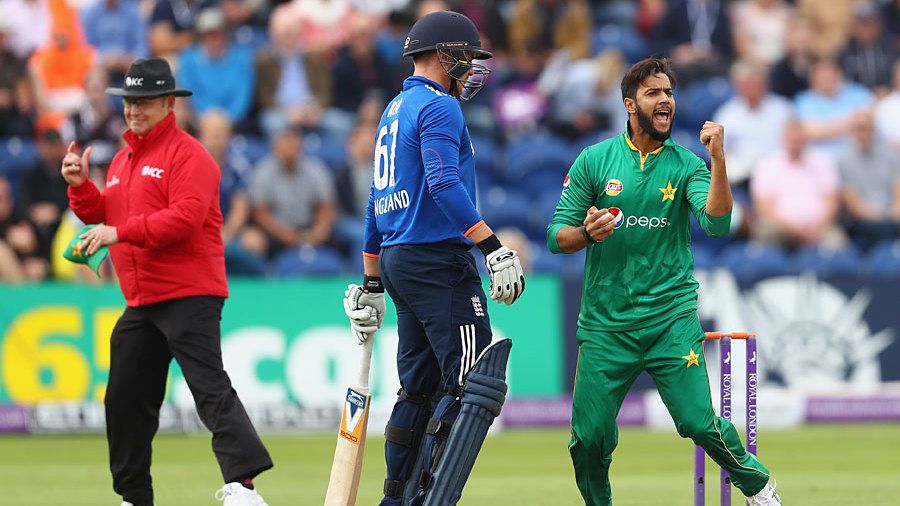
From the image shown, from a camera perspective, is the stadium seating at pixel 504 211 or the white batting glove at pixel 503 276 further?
→ the stadium seating at pixel 504 211

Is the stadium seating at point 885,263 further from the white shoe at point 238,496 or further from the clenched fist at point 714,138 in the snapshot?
the white shoe at point 238,496

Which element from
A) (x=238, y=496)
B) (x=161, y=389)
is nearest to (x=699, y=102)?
(x=161, y=389)

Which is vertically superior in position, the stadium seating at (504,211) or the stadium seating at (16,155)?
the stadium seating at (16,155)

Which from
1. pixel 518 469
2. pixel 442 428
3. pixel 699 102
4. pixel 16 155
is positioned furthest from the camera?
pixel 699 102

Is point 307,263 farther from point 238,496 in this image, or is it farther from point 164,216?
point 238,496

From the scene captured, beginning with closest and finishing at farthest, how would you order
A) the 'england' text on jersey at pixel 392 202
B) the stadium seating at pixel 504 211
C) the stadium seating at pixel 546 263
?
the 'england' text on jersey at pixel 392 202 < the stadium seating at pixel 546 263 < the stadium seating at pixel 504 211

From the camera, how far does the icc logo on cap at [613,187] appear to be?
6.40m

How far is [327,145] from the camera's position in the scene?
14.1 meters

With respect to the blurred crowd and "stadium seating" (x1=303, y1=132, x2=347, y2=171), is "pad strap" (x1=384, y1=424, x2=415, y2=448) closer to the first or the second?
the blurred crowd

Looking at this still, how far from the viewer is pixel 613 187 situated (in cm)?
642

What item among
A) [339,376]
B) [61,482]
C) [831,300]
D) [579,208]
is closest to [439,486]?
[579,208]

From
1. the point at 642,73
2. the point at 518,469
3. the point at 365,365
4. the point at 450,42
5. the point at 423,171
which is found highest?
the point at 450,42

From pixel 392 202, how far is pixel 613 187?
932mm

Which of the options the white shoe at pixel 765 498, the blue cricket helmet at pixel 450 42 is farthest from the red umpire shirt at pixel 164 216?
the white shoe at pixel 765 498
